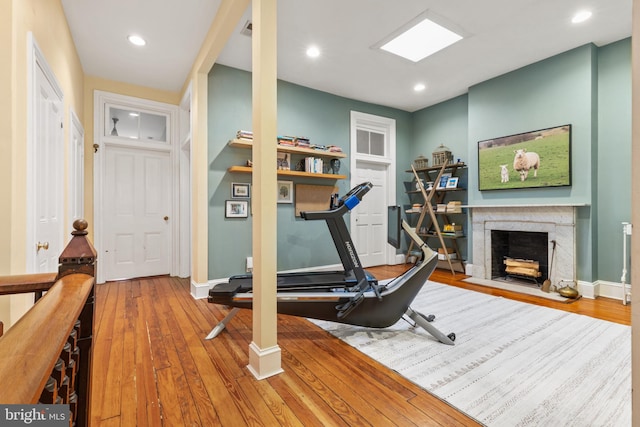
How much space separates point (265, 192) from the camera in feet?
6.17

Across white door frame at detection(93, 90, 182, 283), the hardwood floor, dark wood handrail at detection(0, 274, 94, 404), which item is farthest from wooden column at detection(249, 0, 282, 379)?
white door frame at detection(93, 90, 182, 283)

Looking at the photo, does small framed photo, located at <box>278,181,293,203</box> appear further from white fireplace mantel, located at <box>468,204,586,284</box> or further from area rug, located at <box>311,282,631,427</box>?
white fireplace mantel, located at <box>468,204,586,284</box>

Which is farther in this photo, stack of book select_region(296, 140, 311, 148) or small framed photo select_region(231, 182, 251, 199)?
stack of book select_region(296, 140, 311, 148)

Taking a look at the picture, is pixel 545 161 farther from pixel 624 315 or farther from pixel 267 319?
pixel 267 319

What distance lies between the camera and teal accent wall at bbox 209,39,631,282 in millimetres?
3434

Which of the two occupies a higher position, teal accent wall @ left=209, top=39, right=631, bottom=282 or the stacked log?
teal accent wall @ left=209, top=39, right=631, bottom=282

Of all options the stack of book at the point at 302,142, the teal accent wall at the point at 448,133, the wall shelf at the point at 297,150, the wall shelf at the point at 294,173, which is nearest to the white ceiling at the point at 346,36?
the teal accent wall at the point at 448,133

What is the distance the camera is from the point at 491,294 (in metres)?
3.64

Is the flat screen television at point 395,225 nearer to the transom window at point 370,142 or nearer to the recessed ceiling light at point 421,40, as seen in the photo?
the recessed ceiling light at point 421,40

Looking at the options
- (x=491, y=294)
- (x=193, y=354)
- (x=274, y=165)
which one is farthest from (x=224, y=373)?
(x=491, y=294)

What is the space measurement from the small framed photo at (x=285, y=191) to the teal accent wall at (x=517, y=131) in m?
0.12

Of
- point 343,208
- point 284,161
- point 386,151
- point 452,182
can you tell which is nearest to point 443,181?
point 452,182

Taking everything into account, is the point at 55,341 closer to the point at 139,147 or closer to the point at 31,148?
the point at 31,148

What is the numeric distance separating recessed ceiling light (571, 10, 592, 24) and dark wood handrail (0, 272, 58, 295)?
4.64m
